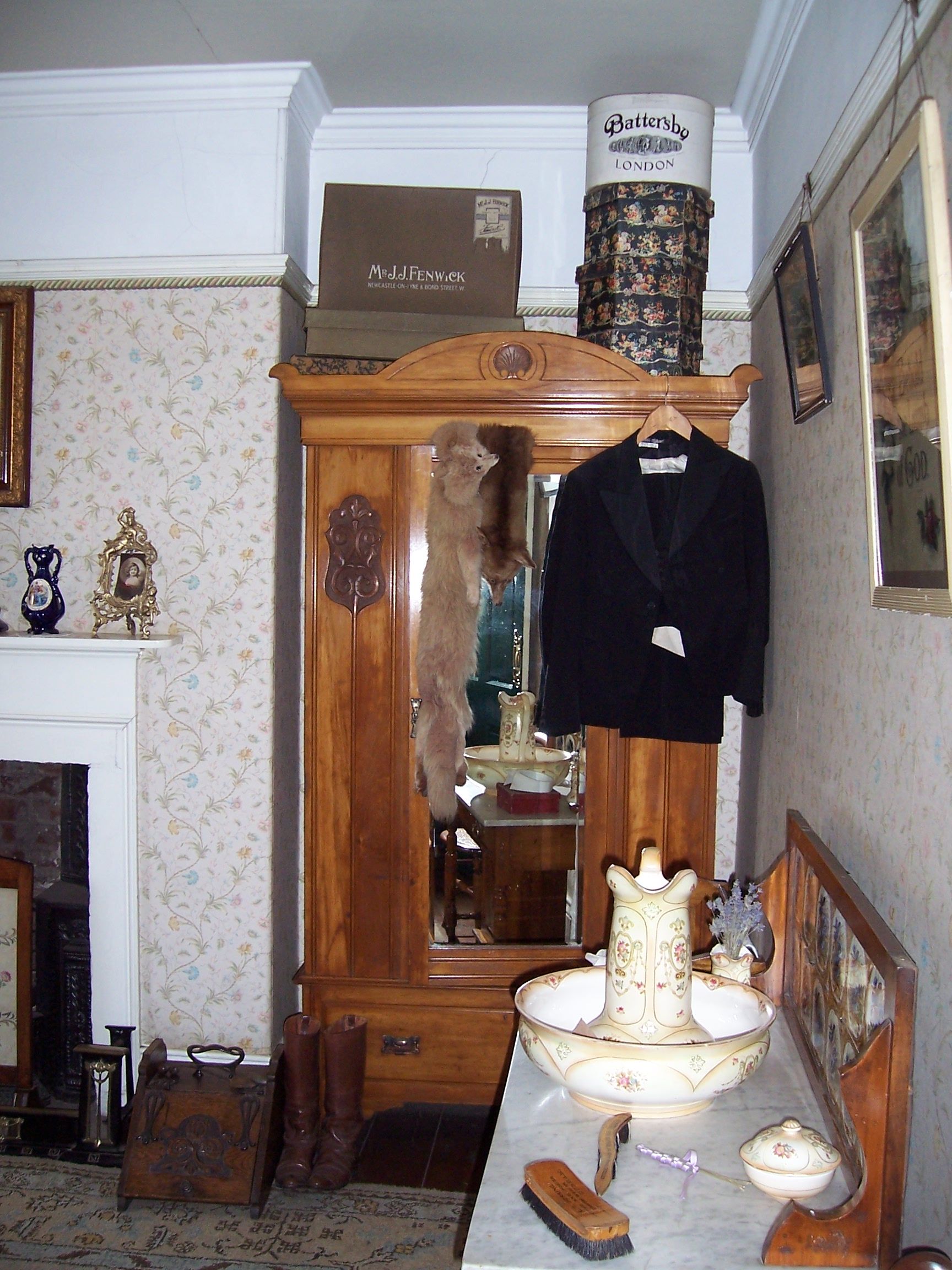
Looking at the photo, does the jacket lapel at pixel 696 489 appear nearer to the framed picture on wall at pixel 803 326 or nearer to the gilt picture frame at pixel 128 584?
the framed picture on wall at pixel 803 326

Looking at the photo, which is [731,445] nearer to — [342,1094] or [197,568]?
[197,568]

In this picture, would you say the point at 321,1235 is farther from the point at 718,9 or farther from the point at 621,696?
the point at 718,9

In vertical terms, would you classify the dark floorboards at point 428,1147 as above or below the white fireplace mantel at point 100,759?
below

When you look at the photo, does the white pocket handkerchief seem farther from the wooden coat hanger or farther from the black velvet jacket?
the wooden coat hanger

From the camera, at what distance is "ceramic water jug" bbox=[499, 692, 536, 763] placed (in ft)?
7.97

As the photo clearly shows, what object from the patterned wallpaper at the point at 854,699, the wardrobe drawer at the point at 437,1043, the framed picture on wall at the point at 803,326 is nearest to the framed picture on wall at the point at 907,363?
the patterned wallpaper at the point at 854,699

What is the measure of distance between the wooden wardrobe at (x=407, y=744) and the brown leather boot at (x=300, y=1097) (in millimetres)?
122

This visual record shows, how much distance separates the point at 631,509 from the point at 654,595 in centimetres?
21

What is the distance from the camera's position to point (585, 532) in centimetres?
236

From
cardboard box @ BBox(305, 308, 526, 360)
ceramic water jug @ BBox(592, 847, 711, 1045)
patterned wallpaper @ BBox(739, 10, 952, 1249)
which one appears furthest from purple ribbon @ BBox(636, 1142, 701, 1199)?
cardboard box @ BBox(305, 308, 526, 360)

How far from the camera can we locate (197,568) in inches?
104

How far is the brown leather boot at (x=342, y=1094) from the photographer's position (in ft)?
7.89

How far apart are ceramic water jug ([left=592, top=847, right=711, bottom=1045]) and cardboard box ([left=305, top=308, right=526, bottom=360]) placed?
5.48ft

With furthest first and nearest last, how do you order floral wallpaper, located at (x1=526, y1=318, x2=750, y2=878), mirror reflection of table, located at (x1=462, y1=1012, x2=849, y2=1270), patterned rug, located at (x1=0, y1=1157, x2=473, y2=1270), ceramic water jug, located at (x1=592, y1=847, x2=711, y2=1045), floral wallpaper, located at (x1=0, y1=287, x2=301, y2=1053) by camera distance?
Result: floral wallpaper, located at (x1=526, y1=318, x2=750, y2=878), floral wallpaper, located at (x1=0, y1=287, x2=301, y2=1053), patterned rug, located at (x1=0, y1=1157, x2=473, y2=1270), ceramic water jug, located at (x1=592, y1=847, x2=711, y2=1045), mirror reflection of table, located at (x1=462, y1=1012, x2=849, y2=1270)
